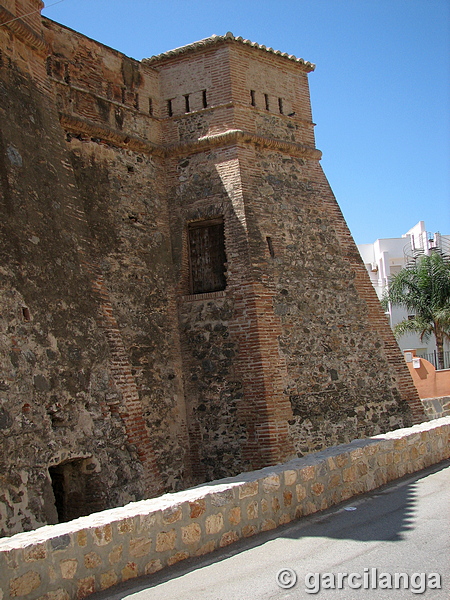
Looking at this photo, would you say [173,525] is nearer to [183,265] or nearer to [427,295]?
[183,265]

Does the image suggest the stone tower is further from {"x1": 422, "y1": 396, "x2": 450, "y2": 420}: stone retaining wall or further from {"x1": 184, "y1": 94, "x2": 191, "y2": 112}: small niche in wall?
{"x1": 422, "y1": 396, "x2": 450, "y2": 420}: stone retaining wall

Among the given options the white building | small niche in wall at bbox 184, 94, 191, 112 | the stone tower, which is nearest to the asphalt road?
the stone tower

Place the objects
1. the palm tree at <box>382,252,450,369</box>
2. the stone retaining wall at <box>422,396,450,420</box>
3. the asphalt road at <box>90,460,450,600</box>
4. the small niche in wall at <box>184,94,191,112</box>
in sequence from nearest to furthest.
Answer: the asphalt road at <box>90,460,450,600</box>, the small niche in wall at <box>184,94,191,112</box>, the stone retaining wall at <box>422,396,450,420</box>, the palm tree at <box>382,252,450,369</box>

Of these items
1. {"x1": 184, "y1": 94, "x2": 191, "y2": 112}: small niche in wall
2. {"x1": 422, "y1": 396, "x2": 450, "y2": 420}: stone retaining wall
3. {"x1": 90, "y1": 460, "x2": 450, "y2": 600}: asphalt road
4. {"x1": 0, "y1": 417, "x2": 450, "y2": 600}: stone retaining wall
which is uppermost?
{"x1": 184, "y1": 94, "x2": 191, "y2": 112}: small niche in wall

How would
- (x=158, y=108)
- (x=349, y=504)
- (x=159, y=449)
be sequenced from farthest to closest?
(x=158, y=108)
(x=159, y=449)
(x=349, y=504)

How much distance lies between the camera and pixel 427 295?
2383 centimetres

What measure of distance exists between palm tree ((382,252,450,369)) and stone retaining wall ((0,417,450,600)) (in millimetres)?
17721

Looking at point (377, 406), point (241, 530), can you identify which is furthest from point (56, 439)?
point (377, 406)

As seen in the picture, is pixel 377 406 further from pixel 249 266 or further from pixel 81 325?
pixel 81 325

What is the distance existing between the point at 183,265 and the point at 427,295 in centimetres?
1521

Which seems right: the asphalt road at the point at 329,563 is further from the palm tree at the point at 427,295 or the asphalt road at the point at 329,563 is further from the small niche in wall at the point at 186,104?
the palm tree at the point at 427,295

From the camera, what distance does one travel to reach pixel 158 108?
11766 mm

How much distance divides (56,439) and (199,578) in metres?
3.20

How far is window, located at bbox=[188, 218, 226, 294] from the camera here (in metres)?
11.2
